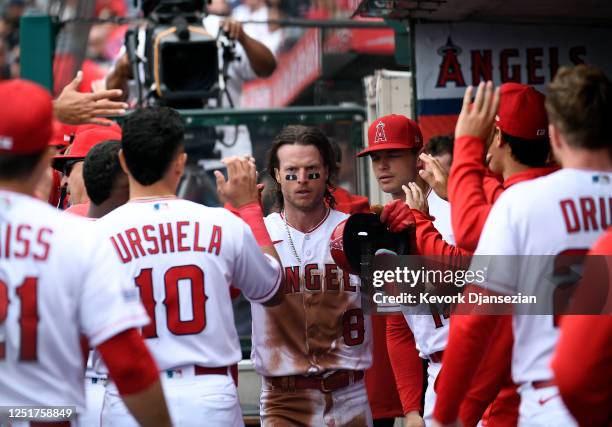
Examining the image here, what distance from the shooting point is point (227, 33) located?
7797mm

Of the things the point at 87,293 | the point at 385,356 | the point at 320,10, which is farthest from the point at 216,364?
the point at 320,10

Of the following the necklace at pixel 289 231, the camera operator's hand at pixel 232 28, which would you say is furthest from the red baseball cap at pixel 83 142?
the camera operator's hand at pixel 232 28

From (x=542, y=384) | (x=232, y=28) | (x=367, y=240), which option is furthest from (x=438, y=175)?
(x=232, y=28)

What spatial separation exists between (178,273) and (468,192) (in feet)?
3.42

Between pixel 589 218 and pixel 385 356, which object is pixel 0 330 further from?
pixel 385 356

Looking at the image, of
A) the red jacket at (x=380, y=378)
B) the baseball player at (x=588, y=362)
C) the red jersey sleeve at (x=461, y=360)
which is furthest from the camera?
the red jacket at (x=380, y=378)

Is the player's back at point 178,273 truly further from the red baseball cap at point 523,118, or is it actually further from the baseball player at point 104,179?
the red baseball cap at point 523,118

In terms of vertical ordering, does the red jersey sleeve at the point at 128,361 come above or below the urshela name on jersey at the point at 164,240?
below

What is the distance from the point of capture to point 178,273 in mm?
3752

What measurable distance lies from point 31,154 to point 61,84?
649cm

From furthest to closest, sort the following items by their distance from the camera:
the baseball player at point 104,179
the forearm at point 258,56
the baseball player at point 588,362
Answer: the forearm at point 258,56, the baseball player at point 104,179, the baseball player at point 588,362

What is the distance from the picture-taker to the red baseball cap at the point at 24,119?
3.09 m

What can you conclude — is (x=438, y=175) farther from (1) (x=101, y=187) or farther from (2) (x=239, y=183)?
(1) (x=101, y=187)

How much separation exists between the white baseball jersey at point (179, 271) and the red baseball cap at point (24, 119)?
2.31 ft
